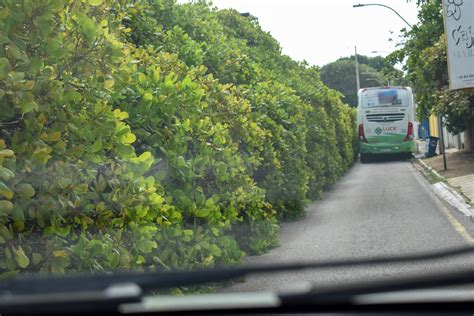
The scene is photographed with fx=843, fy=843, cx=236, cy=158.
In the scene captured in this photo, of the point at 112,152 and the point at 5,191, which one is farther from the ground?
the point at 112,152

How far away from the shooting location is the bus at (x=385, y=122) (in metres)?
38.0

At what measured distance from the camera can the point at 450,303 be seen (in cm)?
243

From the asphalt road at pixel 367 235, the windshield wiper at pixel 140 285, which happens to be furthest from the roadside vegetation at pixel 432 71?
the windshield wiper at pixel 140 285

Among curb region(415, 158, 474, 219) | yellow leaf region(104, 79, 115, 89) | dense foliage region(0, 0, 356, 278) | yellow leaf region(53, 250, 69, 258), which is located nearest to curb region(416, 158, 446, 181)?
curb region(415, 158, 474, 219)

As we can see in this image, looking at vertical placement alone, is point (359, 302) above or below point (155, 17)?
below

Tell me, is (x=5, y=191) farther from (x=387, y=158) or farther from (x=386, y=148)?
(x=387, y=158)

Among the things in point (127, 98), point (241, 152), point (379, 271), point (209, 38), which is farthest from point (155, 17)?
point (379, 271)

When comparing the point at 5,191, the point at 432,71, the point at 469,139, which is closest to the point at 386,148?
the point at 469,139

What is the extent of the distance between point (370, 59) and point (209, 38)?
327 feet

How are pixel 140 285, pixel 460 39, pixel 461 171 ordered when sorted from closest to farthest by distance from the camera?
pixel 140 285 → pixel 460 39 → pixel 461 171

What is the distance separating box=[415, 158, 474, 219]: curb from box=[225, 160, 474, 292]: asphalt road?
0.22 m

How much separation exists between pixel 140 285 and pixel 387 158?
1554 inches

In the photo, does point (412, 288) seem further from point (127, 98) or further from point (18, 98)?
point (127, 98)

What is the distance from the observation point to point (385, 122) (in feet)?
125
